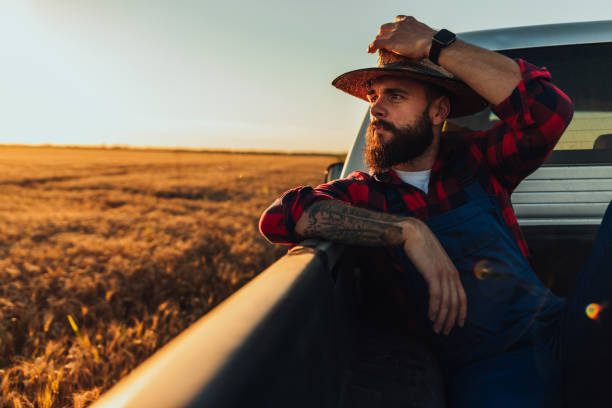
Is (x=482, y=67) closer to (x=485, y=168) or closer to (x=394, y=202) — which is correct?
(x=485, y=168)

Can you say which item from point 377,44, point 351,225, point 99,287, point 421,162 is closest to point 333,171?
point 421,162

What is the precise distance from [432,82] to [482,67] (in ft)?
0.95

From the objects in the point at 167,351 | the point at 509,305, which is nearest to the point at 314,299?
the point at 167,351

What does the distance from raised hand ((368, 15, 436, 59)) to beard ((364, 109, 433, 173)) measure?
0.32m

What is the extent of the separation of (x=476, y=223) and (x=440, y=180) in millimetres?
260

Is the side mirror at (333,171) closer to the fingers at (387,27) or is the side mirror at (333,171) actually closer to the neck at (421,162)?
the neck at (421,162)

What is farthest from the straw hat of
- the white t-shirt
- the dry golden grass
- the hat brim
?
the dry golden grass

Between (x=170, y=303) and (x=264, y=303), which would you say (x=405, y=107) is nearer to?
(x=264, y=303)

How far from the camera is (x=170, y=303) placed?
11.1 ft

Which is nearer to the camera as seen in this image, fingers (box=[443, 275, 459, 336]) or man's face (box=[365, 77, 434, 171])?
fingers (box=[443, 275, 459, 336])

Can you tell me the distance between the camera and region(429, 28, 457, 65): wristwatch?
1.64 metres

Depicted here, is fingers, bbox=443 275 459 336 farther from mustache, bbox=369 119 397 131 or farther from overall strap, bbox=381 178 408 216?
mustache, bbox=369 119 397 131

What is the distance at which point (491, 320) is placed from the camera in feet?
4.95

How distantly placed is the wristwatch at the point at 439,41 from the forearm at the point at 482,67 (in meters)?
0.02
